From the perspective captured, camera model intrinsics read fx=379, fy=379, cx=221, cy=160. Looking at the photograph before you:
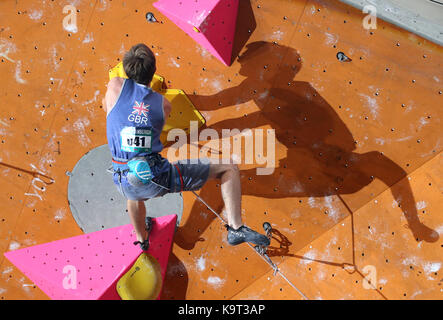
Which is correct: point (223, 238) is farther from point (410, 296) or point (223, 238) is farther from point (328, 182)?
point (410, 296)

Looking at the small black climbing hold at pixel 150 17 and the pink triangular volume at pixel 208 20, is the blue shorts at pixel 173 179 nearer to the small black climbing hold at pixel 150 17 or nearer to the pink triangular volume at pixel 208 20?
the pink triangular volume at pixel 208 20

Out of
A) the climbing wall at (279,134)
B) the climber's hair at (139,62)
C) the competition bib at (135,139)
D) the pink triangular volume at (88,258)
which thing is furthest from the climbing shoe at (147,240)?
the climber's hair at (139,62)

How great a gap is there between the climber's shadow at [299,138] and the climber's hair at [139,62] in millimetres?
820

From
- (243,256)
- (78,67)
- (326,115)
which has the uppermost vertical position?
(78,67)

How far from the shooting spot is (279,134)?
2.62 meters

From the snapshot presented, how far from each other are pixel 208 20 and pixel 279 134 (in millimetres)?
884

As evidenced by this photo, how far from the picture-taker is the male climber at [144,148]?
1909mm

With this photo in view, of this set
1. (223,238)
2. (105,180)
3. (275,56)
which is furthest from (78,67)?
(223,238)

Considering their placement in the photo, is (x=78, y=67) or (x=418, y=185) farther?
(x=78, y=67)

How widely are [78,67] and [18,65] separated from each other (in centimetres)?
45

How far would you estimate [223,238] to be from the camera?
272 centimetres

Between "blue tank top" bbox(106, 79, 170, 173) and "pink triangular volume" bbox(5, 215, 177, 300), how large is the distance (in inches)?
34.6

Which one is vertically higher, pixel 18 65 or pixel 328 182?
pixel 18 65

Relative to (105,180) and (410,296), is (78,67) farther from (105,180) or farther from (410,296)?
(410,296)
